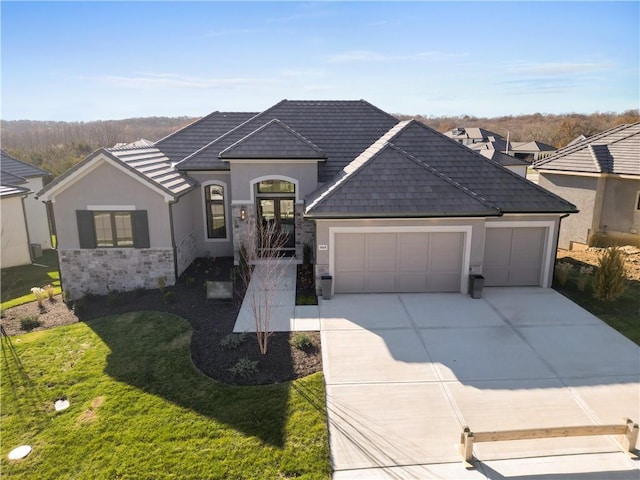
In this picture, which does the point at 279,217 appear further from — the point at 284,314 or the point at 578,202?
the point at 578,202

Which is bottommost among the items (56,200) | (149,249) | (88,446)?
(88,446)

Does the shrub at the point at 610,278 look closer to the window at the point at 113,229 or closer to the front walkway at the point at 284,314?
the front walkway at the point at 284,314

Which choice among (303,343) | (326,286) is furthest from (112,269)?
(303,343)

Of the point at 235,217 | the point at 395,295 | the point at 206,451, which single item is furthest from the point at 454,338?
the point at 235,217

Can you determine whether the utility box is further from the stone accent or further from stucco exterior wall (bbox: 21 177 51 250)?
the stone accent

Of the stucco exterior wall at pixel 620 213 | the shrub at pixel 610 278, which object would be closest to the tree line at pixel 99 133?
the stucco exterior wall at pixel 620 213

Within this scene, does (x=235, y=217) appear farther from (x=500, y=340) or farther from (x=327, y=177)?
(x=500, y=340)

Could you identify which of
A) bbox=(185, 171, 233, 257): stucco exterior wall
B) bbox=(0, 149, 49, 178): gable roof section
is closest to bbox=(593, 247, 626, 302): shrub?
bbox=(185, 171, 233, 257): stucco exterior wall
